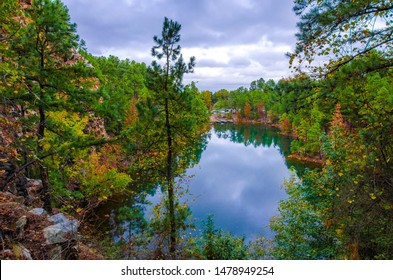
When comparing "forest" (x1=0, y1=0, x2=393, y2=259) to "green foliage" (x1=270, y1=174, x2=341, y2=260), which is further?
"green foliage" (x1=270, y1=174, x2=341, y2=260)

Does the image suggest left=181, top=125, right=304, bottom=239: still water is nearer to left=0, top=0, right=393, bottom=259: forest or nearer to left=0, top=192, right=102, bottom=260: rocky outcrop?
left=0, top=0, right=393, bottom=259: forest

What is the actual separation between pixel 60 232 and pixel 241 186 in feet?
79.9

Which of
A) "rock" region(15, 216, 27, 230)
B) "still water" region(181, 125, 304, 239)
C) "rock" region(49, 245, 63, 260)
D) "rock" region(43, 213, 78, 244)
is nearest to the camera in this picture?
"rock" region(15, 216, 27, 230)

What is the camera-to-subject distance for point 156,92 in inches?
475

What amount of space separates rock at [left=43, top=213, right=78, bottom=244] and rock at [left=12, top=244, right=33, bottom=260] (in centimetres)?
69

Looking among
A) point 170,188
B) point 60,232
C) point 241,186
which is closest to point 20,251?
point 60,232

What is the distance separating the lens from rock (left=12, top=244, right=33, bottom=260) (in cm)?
489

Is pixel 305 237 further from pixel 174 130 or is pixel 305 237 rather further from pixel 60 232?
pixel 60 232

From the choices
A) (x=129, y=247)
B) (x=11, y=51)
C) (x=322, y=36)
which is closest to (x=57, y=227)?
(x=129, y=247)

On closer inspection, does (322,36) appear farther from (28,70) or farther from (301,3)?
(28,70)

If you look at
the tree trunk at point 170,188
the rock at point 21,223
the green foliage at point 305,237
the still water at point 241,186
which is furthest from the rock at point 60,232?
the green foliage at point 305,237

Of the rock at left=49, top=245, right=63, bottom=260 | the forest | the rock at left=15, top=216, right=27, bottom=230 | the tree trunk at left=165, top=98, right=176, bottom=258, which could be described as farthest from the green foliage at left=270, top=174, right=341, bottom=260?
the rock at left=15, top=216, right=27, bottom=230

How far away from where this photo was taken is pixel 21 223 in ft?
18.5

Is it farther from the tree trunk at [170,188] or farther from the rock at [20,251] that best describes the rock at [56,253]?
the tree trunk at [170,188]
